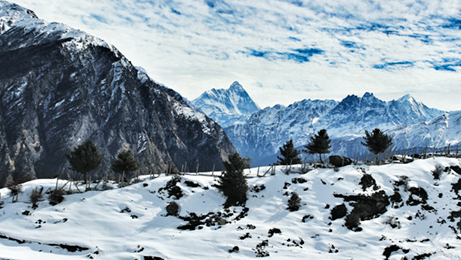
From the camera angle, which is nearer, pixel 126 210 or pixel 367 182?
pixel 126 210

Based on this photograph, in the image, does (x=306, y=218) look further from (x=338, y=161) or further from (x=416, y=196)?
(x=338, y=161)

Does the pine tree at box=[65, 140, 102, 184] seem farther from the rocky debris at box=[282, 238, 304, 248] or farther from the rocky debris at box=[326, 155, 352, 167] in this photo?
the rocky debris at box=[326, 155, 352, 167]

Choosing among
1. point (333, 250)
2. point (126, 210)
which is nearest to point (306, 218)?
point (333, 250)

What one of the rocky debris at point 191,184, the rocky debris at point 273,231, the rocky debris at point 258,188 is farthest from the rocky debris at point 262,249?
the rocky debris at point 191,184

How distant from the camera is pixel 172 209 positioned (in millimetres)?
40031

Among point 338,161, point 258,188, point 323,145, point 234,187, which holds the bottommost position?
point 258,188

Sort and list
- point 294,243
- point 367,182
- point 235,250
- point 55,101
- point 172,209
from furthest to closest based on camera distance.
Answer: point 55,101 < point 367,182 < point 172,209 < point 294,243 < point 235,250

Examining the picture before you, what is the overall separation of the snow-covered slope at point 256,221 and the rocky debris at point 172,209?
0.79 meters

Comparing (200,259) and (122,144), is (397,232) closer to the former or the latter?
(200,259)

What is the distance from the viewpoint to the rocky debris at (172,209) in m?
39.8

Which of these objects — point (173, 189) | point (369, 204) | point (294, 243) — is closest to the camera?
point (294, 243)

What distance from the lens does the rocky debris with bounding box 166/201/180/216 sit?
3978 cm

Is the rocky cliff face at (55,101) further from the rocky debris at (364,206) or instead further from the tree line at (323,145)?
the rocky debris at (364,206)

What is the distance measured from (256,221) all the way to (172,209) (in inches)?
441
